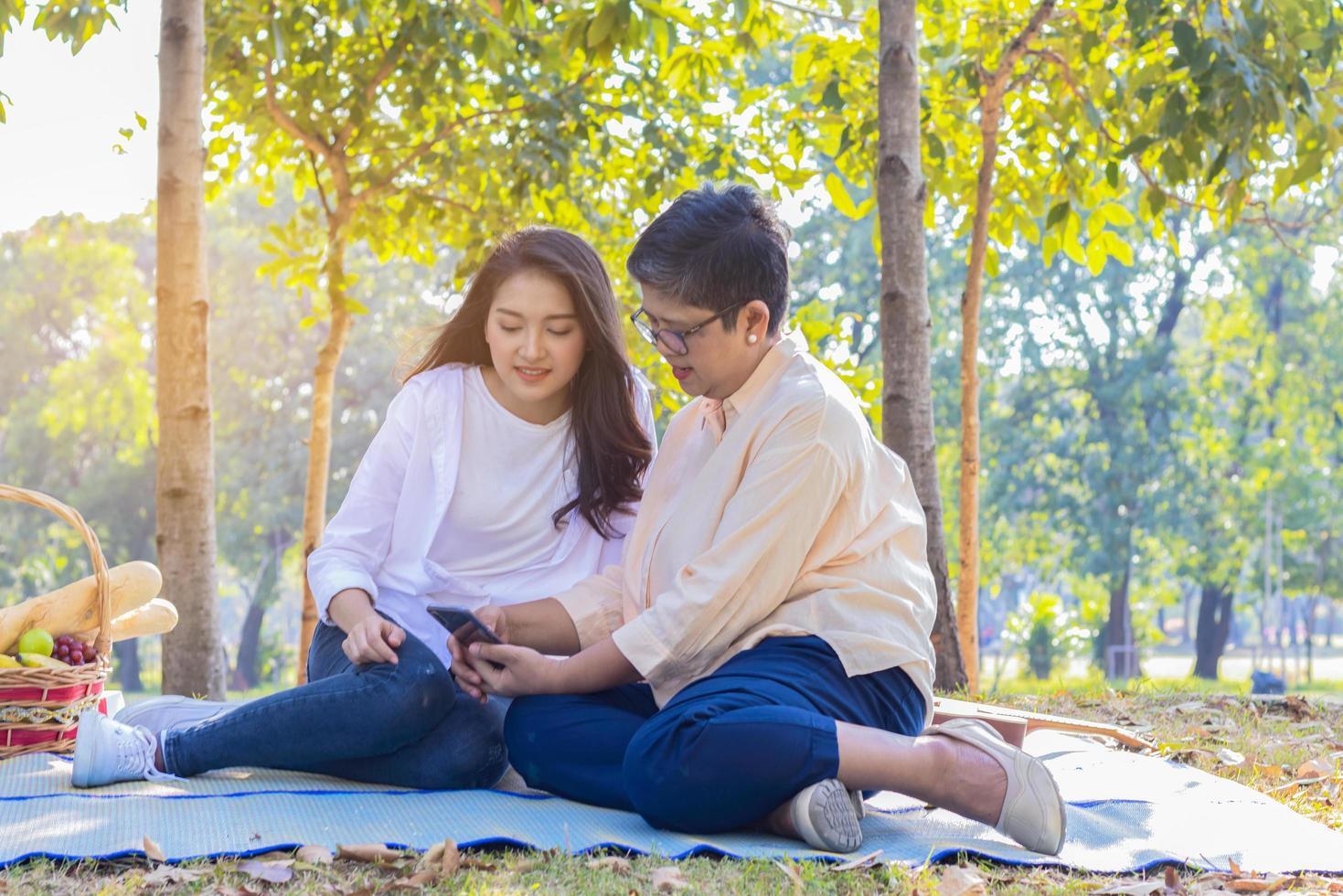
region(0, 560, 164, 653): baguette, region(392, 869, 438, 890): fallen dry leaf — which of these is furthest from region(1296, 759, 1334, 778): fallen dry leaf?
region(0, 560, 164, 653): baguette

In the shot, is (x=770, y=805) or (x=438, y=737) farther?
(x=438, y=737)

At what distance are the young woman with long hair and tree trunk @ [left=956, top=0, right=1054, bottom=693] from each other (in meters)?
2.63

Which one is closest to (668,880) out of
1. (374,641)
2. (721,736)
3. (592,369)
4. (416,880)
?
(721,736)

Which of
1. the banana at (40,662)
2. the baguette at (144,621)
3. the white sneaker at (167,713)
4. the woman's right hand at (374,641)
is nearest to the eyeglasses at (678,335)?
the woman's right hand at (374,641)

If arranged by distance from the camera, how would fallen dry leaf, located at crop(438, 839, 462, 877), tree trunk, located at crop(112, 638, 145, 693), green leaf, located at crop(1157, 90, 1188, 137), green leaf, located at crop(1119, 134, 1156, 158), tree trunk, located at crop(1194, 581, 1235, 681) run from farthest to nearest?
tree trunk, located at crop(112, 638, 145, 693) → tree trunk, located at crop(1194, 581, 1235, 681) → green leaf, located at crop(1119, 134, 1156, 158) → green leaf, located at crop(1157, 90, 1188, 137) → fallen dry leaf, located at crop(438, 839, 462, 877)

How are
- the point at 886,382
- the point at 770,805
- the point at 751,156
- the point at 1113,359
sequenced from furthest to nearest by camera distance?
the point at 1113,359 → the point at 751,156 → the point at 886,382 → the point at 770,805

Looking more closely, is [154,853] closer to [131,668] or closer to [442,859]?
[442,859]

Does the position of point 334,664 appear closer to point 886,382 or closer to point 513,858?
point 513,858

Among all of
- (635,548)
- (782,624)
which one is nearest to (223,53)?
(635,548)

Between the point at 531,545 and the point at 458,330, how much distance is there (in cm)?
63

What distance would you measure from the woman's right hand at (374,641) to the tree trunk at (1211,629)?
22.9 m

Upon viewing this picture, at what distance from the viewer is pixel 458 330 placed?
3.62 m

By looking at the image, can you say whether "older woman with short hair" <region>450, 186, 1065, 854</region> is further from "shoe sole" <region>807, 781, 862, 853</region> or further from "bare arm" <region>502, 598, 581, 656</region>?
"bare arm" <region>502, 598, 581, 656</region>

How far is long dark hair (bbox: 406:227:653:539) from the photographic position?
134 inches
